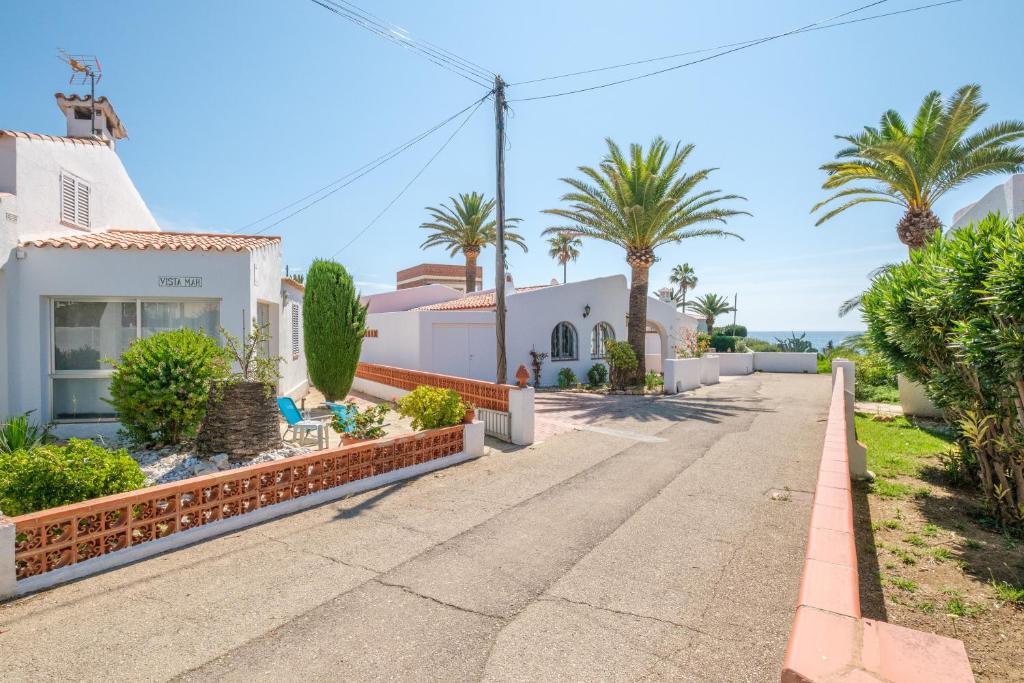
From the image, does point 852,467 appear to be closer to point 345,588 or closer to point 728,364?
point 345,588

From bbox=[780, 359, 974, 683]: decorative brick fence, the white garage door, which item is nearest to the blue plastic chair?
bbox=[780, 359, 974, 683]: decorative brick fence

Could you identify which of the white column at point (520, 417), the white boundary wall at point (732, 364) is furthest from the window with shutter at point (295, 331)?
the white boundary wall at point (732, 364)

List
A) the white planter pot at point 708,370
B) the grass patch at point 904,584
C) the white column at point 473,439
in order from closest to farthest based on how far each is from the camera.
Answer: the grass patch at point 904,584
the white column at point 473,439
the white planter pot at point 708,370

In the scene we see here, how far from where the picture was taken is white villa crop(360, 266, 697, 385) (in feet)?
63.0


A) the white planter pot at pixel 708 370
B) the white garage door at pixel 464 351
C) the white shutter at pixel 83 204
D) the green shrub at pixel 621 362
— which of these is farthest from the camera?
the white planter pot at pixel 708 370

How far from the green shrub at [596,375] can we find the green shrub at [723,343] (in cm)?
2071

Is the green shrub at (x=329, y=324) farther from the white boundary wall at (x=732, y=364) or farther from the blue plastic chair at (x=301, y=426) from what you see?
the white boundary wall at (x=732, y=364)

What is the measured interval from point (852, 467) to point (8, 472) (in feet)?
36.2

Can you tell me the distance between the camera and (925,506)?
7105 mm

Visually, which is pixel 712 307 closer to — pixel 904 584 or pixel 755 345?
pixel 755 345

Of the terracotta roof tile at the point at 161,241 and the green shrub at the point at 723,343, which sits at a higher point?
the terracotta roof tile at the point at 161,241

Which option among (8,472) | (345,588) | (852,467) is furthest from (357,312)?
(852,467)

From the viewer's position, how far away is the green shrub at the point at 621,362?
20.3m

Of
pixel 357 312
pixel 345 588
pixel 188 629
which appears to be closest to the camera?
pixel 188 629
